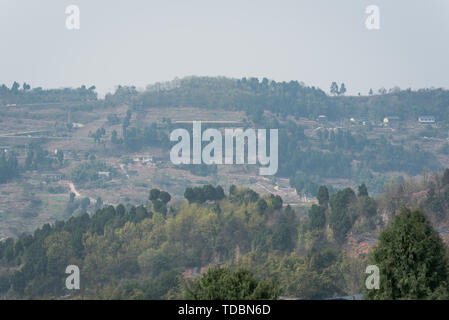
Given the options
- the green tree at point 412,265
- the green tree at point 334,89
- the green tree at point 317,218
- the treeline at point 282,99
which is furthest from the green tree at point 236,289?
the green tree at point 334,89

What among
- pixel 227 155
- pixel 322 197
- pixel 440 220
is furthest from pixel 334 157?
pixel 440 220

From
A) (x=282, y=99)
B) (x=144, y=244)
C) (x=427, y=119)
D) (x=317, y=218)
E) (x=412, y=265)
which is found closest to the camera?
(x=412, y=265)

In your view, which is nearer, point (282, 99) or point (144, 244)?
point (144, 244)

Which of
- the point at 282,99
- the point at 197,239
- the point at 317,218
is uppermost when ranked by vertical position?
the point at 282,99

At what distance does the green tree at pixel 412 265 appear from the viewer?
1064 cm

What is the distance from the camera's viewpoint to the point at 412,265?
10750mm

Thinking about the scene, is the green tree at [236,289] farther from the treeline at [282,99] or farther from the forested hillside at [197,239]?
the treeline at [282,99]

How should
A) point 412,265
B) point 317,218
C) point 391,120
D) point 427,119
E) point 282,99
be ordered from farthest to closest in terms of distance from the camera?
point 282,99 < point 391,120 < point 427,119 < point 317,218 < point 412,265

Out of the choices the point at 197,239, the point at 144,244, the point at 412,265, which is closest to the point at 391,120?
the point at 197,239

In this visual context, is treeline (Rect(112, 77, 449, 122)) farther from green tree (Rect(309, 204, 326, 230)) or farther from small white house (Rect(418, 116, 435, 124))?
green tree (Rect(309, 204, 326, 230))

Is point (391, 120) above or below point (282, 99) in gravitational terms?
below

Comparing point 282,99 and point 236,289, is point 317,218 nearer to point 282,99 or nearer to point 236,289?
point 236,289

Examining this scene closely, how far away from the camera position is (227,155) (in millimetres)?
68688

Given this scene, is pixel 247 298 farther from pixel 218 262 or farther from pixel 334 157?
pixel 334 157
